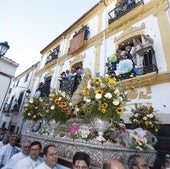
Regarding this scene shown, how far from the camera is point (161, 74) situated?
5.84 m

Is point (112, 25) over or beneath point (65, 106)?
over

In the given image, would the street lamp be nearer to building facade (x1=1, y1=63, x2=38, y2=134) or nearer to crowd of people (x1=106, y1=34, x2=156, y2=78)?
crowd of people (x1=106, y1=34, x2=156, y2=78)

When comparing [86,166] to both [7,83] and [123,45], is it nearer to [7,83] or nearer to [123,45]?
[7,83]

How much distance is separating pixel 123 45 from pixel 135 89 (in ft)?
9.16

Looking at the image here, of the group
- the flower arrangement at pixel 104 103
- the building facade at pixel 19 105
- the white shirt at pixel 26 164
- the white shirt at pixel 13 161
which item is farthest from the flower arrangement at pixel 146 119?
the building facade at pixel 19 105

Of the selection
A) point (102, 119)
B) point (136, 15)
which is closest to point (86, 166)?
point (102, 119)

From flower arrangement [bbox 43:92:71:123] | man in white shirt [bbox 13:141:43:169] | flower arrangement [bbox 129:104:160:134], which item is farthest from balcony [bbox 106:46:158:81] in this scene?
man in white shirt [bbox 13:141:43:169]

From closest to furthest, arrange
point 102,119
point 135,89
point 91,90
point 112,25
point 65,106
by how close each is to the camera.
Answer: point 102,119 → point 91,90 → point 65,106 → point 135,89 → point 112,25

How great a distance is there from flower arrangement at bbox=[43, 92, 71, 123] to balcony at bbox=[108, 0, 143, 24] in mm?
5948

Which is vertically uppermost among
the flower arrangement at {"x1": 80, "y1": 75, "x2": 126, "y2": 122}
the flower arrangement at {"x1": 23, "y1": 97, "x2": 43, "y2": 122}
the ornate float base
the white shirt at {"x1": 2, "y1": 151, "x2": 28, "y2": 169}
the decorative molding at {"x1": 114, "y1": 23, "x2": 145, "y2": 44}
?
the decorative molding at {"x1": 114, "y1": 23, "x2": 145, "y2": 44}

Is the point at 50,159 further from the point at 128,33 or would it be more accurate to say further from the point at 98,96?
the point at 128,33

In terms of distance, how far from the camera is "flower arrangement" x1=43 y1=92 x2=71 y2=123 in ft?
15.3

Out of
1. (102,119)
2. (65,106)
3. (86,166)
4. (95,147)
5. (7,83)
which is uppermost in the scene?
(7,83)

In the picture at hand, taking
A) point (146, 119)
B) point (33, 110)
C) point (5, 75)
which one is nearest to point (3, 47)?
point (5, 75)
